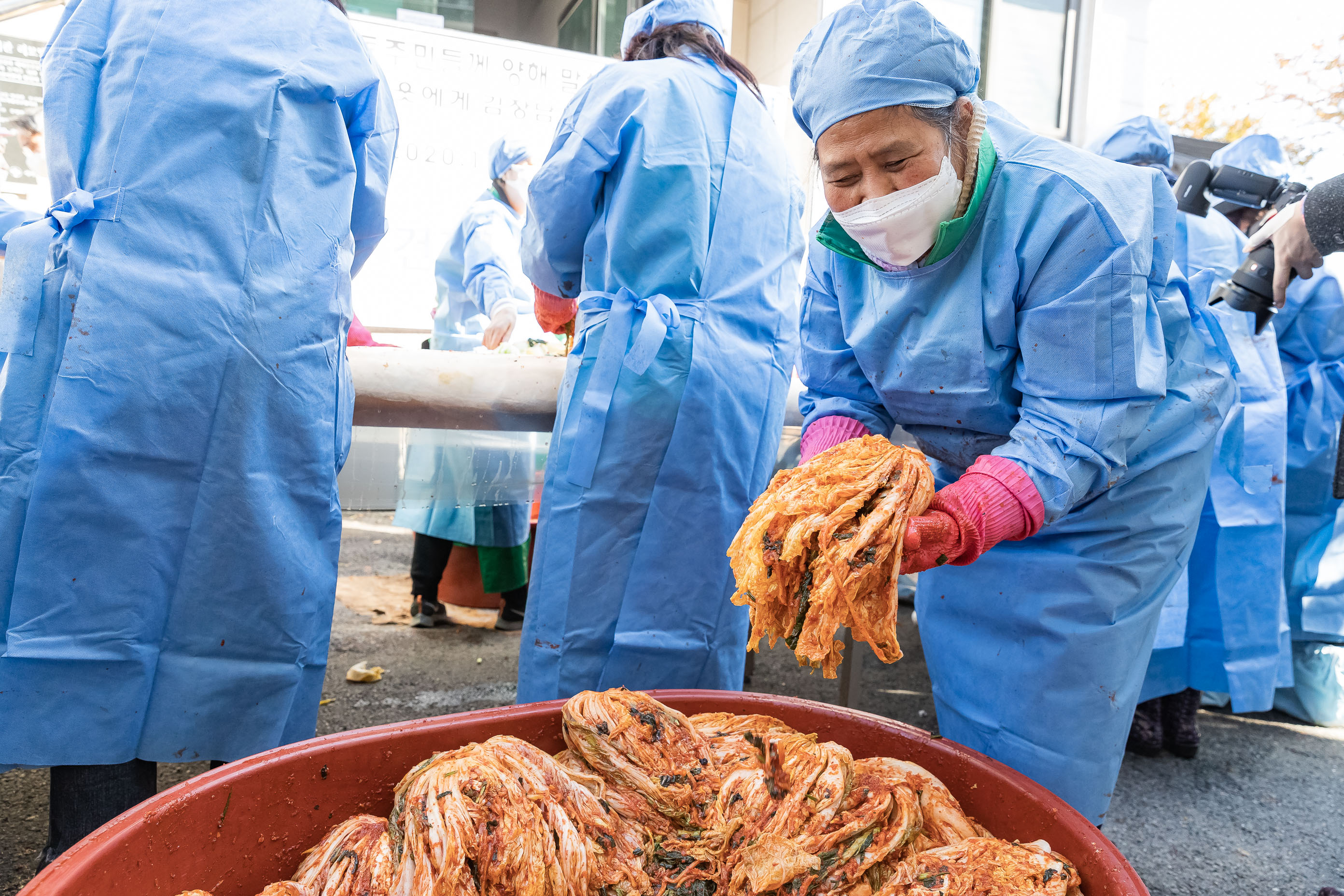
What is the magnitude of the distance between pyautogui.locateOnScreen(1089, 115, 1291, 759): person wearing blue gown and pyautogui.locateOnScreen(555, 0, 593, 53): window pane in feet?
15.4

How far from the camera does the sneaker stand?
450 centimetres

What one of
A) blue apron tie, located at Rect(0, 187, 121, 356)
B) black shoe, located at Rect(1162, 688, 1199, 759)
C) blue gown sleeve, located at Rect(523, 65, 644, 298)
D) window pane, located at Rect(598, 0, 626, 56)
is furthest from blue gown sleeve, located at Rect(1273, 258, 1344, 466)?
window pane, located at Rect(598, 0, 626, 56)

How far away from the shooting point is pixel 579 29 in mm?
7023

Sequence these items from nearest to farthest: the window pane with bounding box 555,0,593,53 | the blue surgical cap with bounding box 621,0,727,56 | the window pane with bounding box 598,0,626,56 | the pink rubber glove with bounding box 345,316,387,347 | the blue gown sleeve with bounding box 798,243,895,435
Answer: the blue gown sleeve with bounding box 798,243,895,435
the blue surgical cap with bounding box 621,0,727,56
the pink rubber glove with bounding box 345,316,387,347
the window pane with bounding box 598,0,626,56
the window pane with bounding box 555,0,593,53

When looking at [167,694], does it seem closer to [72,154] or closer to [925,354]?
[72,154]

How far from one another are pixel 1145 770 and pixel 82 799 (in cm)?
372

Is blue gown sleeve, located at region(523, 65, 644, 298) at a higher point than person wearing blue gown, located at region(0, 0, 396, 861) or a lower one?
higher

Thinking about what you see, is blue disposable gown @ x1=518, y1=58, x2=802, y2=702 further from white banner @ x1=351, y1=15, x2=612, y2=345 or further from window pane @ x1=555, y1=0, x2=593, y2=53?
window pane @ x1=555, y1=0, x2=593, y2=53

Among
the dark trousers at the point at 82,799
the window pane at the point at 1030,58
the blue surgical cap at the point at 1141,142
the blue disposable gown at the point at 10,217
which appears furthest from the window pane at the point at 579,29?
the dark trousers at the point at 82,799

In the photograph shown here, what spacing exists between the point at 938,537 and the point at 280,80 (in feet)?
5.79

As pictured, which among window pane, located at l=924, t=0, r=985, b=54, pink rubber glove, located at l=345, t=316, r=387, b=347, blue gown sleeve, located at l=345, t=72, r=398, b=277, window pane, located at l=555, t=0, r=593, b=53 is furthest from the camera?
window pane, located at l=924, t=0, r=985, b=54

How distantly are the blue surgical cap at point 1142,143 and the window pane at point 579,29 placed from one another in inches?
183

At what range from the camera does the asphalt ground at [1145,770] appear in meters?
2.55

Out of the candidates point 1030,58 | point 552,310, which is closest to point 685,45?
point 552,310
